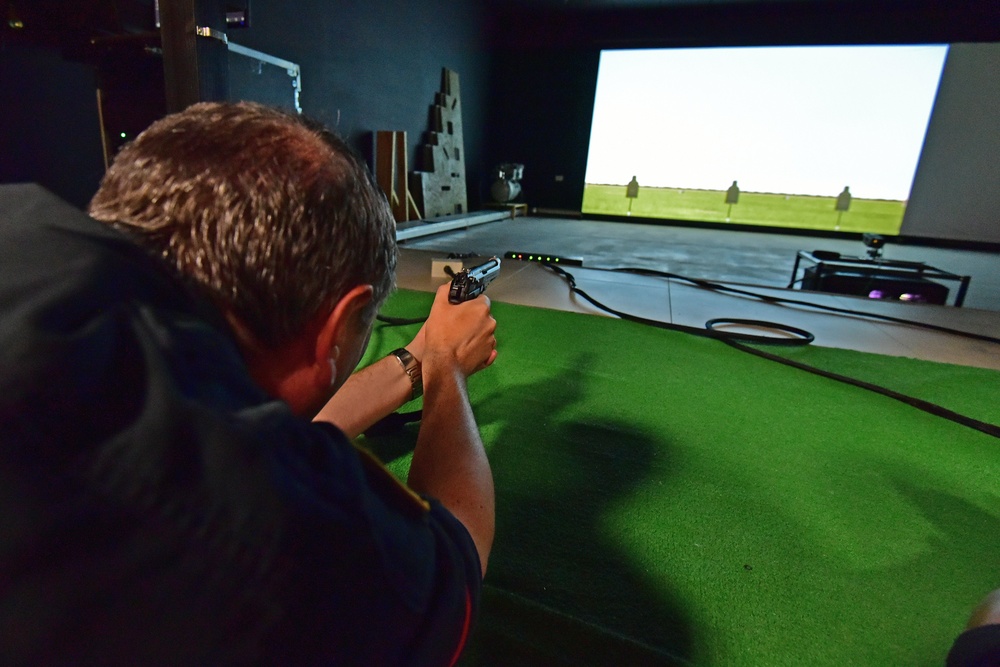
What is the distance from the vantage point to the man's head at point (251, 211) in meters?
0.30

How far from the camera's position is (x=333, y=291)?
35cm

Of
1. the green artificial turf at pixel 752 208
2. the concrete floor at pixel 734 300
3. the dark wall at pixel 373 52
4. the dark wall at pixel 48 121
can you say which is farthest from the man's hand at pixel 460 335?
the green artificial turf at pixel 752 208

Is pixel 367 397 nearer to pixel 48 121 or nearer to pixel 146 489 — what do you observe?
pixel 146 489

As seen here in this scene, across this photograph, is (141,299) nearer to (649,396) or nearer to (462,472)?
(462,472)

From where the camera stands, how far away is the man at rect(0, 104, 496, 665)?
203mm

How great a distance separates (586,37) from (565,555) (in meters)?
8.46

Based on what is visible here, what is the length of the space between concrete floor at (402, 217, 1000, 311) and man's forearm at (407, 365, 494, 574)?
2.39 m

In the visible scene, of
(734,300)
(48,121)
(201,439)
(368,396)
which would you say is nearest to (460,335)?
(368,396)

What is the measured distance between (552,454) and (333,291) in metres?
0.66

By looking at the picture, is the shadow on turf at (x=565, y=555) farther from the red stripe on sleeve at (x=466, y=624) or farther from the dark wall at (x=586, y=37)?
the dark wall at (x=586, y=37)

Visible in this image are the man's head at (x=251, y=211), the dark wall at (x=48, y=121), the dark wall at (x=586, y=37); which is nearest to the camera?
the man's head at (x=251, y=211)

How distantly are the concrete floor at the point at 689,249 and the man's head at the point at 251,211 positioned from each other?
2.55m

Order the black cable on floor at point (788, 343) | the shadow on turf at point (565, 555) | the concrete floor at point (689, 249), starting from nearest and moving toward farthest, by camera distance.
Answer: the shadow on turf at point (565, 555) < the black cable on floor at point (788, 343) < the concrete floor at point (689, 249)

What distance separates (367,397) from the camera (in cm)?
77
